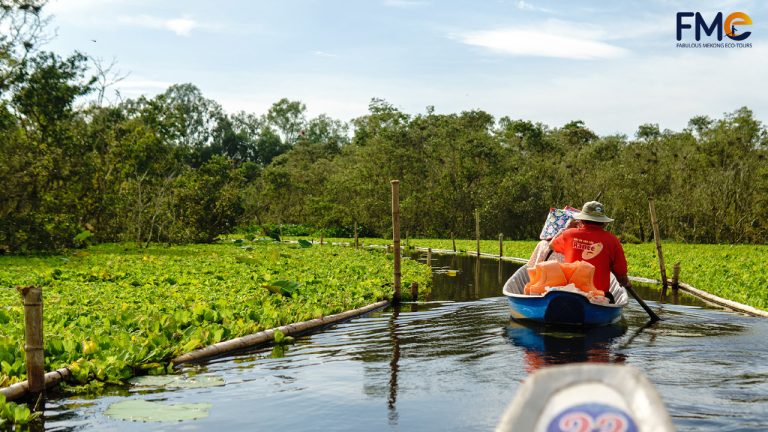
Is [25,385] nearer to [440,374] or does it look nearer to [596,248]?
[440,374]

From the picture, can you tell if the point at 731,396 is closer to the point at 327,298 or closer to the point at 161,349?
the point at 161,349

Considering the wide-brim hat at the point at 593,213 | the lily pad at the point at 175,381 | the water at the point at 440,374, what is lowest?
the water at the point at 440,374

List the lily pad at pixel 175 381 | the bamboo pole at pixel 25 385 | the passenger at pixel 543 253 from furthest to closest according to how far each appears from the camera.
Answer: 1. the passenger at pixel 543 253
2. the lily pad at pixel 175 381
3. the bamboo pole at pixel 25 385

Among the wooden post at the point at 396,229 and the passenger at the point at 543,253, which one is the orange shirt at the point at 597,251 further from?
the wooden post at the point at 396,229

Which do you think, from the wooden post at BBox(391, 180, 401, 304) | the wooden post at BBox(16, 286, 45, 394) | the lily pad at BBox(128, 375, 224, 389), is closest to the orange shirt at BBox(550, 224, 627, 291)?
the wooden post at BBox(391, 180, 401, 304)

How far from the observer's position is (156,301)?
1100cm

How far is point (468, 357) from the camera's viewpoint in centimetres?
809

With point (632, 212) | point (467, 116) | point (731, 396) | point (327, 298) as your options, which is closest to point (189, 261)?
point (327, 298)

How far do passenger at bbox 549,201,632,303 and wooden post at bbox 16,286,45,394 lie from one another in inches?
262

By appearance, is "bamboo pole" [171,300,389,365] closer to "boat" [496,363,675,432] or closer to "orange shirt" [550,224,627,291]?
"orange shirt" [550,224,627,291]

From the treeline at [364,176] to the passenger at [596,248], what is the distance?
16.0 meters

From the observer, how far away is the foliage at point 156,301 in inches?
283

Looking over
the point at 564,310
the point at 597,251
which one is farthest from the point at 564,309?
the point at 597,251

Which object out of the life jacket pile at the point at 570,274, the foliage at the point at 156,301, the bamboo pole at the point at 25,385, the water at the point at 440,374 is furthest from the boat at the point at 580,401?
the life jacket pile at the point at 570,274
